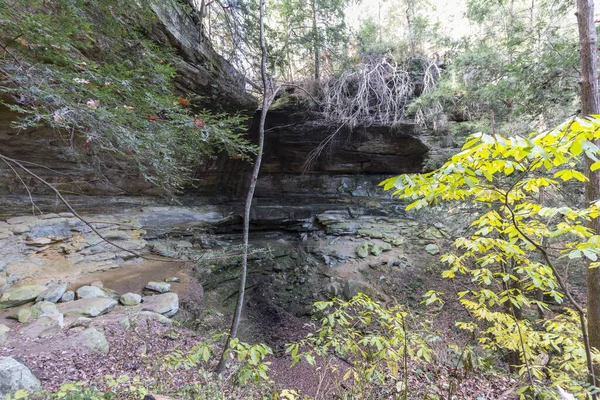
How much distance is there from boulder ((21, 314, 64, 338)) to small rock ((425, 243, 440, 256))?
26.8ft

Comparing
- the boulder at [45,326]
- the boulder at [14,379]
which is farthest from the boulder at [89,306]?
the boulder at [14,379]

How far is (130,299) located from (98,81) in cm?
340

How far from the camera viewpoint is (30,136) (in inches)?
183

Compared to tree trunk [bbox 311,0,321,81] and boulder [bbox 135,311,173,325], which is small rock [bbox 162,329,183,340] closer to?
boulder [bbox 135,311,173,325]

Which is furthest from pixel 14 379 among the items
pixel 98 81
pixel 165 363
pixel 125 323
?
pixel 98 81

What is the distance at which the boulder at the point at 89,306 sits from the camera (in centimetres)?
365

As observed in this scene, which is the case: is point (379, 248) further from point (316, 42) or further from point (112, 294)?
point (112, 294)

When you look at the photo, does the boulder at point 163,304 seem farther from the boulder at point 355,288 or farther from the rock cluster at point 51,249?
the boulder at point 355,288

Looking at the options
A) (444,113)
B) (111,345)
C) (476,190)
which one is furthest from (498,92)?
(111,345)

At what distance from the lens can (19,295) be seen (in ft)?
12.2

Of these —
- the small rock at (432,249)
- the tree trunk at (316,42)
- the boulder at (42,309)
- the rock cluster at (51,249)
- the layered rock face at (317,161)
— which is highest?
the tree trunk at (316,42)

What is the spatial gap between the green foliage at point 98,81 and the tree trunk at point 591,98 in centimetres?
399

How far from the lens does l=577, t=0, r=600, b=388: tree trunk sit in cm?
276

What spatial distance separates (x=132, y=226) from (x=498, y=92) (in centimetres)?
810
